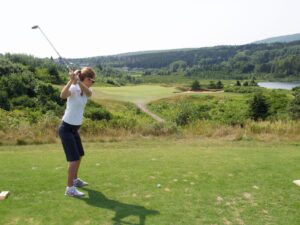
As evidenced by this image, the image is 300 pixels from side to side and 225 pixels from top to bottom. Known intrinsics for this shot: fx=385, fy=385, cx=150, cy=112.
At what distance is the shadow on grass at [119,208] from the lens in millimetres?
5792

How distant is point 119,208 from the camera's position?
20.2ft

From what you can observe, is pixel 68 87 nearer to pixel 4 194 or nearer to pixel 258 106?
pixel 4 194

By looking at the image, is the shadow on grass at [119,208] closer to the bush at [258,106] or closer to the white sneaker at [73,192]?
the white sneaker at [73,192]

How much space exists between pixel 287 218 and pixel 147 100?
225ft

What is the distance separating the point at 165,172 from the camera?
8.44m

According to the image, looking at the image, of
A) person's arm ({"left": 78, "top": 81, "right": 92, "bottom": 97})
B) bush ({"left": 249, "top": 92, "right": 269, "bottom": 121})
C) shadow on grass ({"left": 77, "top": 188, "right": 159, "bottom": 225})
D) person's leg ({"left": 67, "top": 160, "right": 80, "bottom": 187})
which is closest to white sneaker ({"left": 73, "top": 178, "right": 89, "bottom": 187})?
person's leg ({"left": 67, "top": 160, "right": 80, "bottom": 187})

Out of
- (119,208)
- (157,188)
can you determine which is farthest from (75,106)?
(157,188)

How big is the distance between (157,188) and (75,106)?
2170 mm

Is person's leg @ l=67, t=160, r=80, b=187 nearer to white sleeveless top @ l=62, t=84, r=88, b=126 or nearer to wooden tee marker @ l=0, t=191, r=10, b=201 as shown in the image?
white sleeveless top @ l=62, t=84, r=88, b=126

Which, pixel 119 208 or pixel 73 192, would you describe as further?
pixel 73 192

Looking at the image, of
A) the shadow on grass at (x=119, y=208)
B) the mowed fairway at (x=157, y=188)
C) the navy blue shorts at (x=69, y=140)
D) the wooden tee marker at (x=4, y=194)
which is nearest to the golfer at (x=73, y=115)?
the navy blue shorts at (x=69, y=140)

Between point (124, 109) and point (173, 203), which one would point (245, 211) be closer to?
point (173, 203)

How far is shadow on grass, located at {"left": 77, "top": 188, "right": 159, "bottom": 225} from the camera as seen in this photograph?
228 inches

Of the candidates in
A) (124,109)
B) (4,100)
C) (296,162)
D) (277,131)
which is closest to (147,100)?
(124,109)
